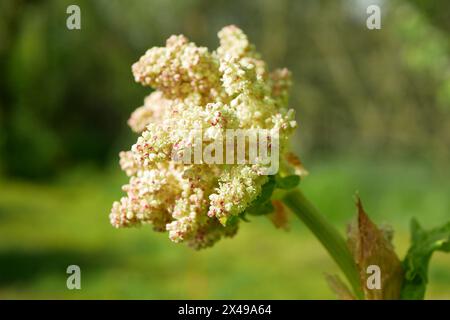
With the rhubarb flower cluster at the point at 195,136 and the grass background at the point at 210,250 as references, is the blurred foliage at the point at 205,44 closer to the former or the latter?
the grass background at the point at 210,250

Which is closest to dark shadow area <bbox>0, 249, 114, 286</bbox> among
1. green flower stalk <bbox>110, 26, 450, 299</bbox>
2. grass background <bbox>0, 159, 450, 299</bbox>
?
grass background <bbox>0, 159, 450, 299</bbox>

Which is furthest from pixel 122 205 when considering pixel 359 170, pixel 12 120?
pixel 12 120

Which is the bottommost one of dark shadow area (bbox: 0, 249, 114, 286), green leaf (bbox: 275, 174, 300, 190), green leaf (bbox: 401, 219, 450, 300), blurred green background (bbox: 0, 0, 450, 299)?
green leaf (bbox: 401, 219, 450, 300)

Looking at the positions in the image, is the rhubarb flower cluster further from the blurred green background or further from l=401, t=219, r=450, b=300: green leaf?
the blurred green background

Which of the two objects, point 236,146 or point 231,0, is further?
point 231,0

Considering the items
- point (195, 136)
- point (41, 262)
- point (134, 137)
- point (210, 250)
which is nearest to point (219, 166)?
point (195, 136)
